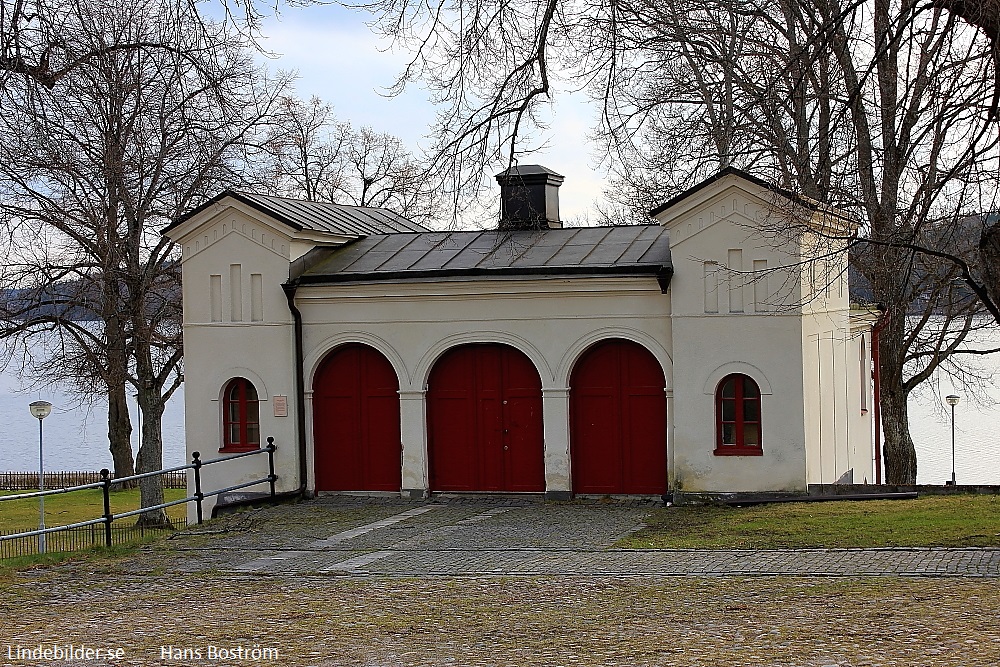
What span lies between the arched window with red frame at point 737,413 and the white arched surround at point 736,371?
3.4 inches

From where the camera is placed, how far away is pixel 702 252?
16.9 metres

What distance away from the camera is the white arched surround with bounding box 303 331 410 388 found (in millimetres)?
18266

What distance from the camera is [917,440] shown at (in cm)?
4925

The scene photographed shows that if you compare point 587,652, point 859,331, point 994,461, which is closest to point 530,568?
point 587,652

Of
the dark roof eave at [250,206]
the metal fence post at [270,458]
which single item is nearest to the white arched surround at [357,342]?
the metal fence post at [270,458]

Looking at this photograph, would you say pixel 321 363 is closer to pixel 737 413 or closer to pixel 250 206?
pixel 250 206

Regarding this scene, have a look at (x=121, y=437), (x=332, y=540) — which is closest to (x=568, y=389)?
(x=332, y=540)

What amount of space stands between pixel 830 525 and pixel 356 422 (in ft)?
25.0

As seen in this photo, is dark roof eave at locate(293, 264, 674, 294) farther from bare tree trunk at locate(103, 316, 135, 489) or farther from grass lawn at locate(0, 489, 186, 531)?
grass lawn at locate(0, 489, 186, 531)

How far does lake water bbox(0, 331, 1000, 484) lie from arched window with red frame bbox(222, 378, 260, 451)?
12.8 m

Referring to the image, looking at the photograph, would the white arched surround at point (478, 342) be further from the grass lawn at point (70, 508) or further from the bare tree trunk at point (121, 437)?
the bare tree trunk at point (121, 437)

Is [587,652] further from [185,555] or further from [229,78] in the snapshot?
[185,555]

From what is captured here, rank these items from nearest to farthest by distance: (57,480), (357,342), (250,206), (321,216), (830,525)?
(830,525)
(250,206)
(357,342)
(321,216)
(57,480)

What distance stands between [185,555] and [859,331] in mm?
12707
